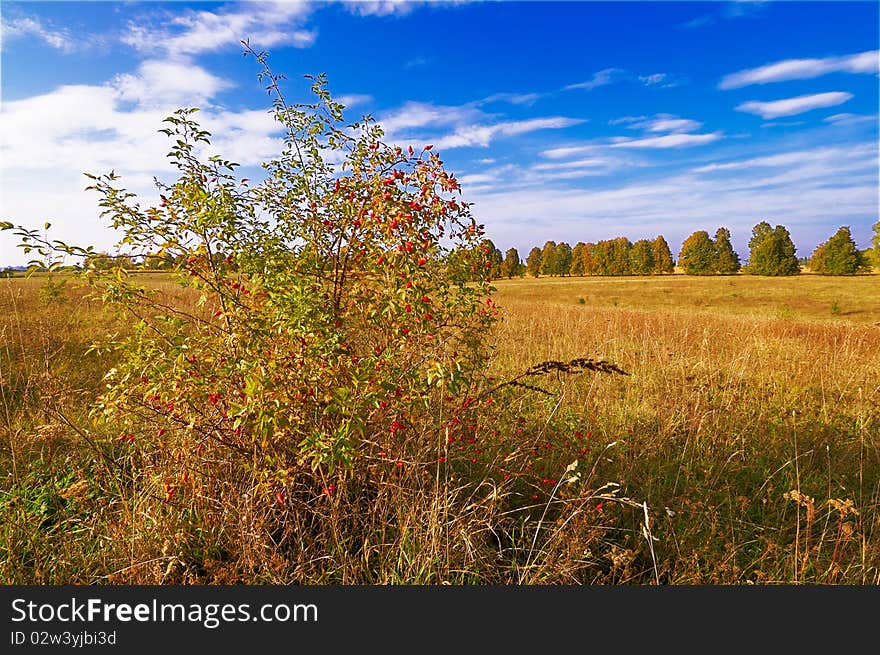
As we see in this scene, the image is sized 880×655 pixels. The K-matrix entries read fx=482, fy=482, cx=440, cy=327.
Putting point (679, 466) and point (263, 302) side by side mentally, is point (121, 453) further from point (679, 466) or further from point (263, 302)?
point (679, 466)

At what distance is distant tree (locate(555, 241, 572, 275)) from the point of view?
9181 cm

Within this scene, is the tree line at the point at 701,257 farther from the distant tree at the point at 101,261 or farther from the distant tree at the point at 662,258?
the distant tree at the point at 101,261

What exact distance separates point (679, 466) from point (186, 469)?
12.7 feet

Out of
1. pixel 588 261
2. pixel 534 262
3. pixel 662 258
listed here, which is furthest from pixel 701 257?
pixel 534 262

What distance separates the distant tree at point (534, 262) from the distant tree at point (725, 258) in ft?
98.8

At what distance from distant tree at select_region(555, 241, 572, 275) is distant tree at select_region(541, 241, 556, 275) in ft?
2.05

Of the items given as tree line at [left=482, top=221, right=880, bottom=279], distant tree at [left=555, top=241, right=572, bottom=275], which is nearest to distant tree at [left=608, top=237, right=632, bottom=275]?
tree line at [left=482, top=221, right=880, bottom=279]

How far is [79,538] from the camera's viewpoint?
312 centimetres

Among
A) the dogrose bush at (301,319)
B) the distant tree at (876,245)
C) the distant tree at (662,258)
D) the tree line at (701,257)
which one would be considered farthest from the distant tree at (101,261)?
the distant tree at (662,258)

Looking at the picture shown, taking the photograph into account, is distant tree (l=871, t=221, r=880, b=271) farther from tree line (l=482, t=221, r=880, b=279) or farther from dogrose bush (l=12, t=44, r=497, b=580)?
dogrose bush (l=12, t=44, r=497, b=580)

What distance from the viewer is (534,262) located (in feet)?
312

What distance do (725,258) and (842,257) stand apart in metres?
16.2

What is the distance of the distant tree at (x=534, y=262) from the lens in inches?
3701

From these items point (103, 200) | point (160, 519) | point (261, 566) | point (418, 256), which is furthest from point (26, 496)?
point (418, 256)
